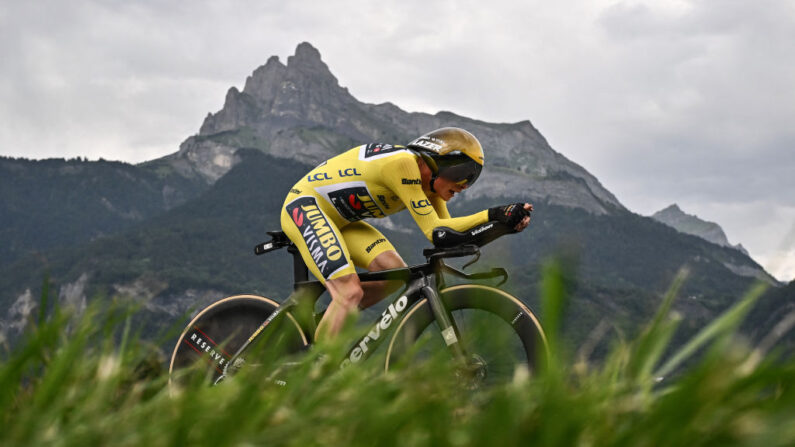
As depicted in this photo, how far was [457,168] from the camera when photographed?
5.02 meters

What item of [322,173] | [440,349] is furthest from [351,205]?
[440,349]

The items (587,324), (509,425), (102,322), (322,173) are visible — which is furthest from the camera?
(587,324)

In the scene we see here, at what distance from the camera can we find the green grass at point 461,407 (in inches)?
37.3

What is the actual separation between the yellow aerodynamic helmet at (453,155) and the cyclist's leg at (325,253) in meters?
0.84

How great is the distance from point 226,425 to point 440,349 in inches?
20.9

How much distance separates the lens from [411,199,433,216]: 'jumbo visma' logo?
4.80 meters

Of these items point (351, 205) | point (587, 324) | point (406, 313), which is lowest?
point (587, 324)

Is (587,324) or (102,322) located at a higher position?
(102,322)

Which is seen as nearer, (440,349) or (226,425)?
(226,425)

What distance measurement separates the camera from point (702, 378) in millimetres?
960

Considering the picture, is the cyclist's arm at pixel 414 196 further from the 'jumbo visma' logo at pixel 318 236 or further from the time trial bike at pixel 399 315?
the 'jumbo visma' logo at pixel 318 236

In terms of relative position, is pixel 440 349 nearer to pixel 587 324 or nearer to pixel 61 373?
pixel 61 373

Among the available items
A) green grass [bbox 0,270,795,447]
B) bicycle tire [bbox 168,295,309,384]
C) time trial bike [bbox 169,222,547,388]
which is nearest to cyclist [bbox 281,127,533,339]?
time trial bike [bbox 169,222,547,388]

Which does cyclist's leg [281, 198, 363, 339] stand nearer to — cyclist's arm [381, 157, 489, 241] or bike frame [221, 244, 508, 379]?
bike frame [221, 244, 508, 379]
